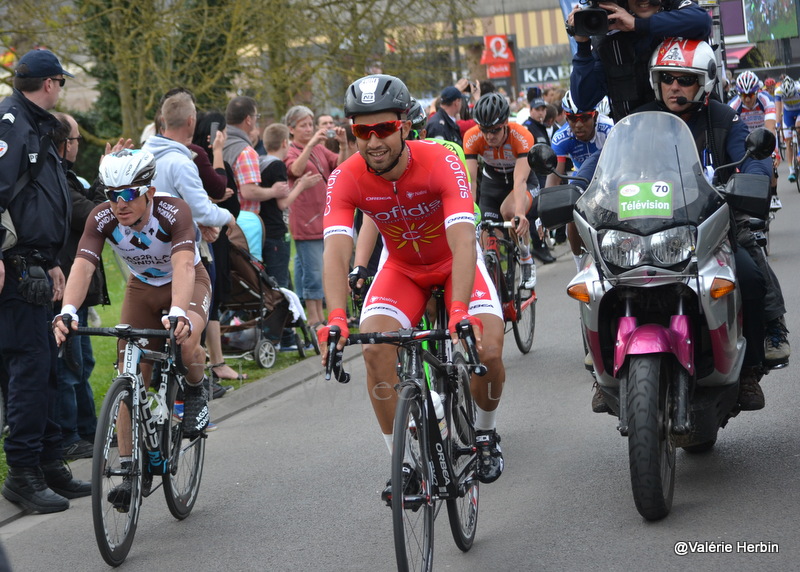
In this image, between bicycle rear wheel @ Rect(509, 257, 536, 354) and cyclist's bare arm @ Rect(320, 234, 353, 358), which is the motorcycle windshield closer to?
cyclist's bare arm @ Rect(320, 234, 353, 358)

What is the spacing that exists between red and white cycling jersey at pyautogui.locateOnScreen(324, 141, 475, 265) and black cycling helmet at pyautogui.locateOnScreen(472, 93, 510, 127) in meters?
4.28

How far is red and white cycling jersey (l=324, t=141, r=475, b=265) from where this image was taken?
5.41 metres

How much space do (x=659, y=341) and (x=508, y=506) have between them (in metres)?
1.39

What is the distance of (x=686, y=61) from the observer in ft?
20.0

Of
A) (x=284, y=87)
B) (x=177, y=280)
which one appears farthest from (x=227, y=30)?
(x=177, y=280)

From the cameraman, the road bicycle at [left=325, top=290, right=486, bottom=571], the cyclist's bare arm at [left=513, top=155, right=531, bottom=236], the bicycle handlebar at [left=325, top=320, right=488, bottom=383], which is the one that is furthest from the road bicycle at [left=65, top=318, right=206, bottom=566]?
the cyclist's bare arm at [left=513, top=155, right=531, bottom=236]

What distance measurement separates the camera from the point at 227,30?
71.1 ft

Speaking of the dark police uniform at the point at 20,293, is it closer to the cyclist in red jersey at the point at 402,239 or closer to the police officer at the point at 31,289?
the police officer at the point at 31,289

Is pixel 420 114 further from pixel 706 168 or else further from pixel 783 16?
pixel 783 16

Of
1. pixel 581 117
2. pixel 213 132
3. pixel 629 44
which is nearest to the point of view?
pixel 629 44

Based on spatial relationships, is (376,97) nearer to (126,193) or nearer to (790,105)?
(126,193)

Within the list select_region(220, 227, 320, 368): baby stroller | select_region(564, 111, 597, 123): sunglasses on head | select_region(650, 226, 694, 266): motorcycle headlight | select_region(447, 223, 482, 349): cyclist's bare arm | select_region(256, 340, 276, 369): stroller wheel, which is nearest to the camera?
select_region(447, 223, 482, 349): cyclist's bare arm

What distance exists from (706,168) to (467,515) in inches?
90.3

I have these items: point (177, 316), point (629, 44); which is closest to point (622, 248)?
point (629, 44)
